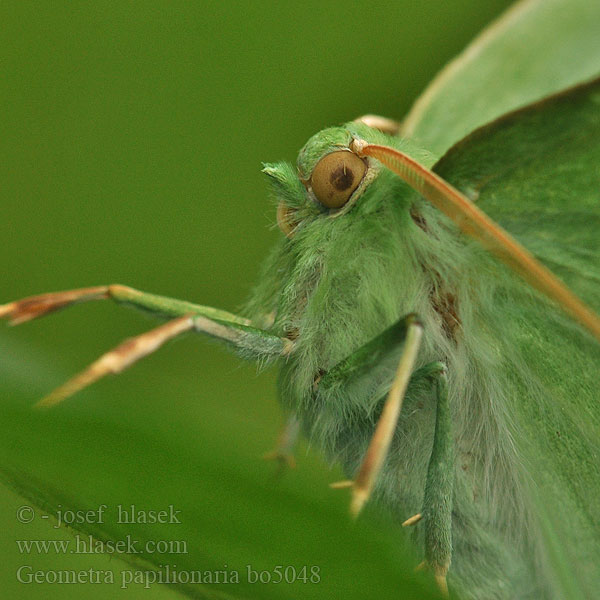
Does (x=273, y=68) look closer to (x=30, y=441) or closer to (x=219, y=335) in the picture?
(x=219, y=335)

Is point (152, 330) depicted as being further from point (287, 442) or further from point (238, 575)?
point (287, 442)

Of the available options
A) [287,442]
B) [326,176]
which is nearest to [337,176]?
[326,176]

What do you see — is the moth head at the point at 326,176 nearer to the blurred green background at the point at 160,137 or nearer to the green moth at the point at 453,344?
the green moth at the point at 453,344

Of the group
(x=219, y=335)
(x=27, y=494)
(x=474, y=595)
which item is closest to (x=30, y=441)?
(x=27, y=494)

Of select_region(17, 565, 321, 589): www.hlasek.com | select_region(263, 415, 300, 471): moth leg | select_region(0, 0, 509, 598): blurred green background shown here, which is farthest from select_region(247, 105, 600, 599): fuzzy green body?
select_region(0, 0, 509, 598): blurred green background

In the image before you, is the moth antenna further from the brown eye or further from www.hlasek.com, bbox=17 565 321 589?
www.hlasek.com, bbox=17 565 321 589

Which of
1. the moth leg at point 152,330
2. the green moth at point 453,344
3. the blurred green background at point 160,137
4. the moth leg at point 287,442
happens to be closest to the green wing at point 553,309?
the green moth at point 453,344
